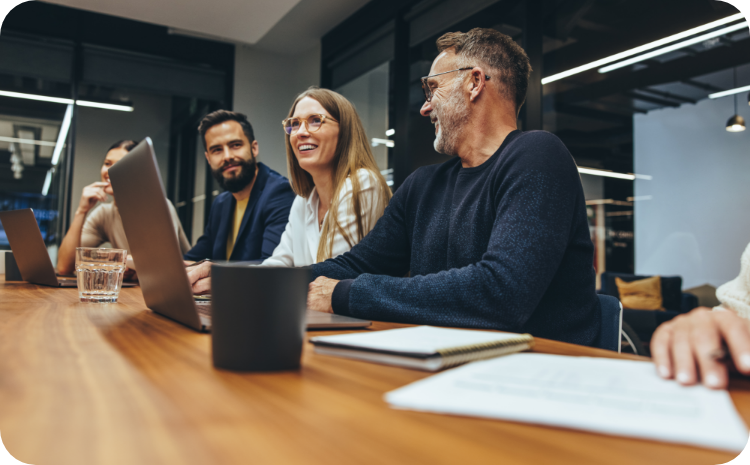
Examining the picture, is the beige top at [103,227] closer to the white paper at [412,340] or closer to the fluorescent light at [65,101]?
the fluorescent light at [65,101]

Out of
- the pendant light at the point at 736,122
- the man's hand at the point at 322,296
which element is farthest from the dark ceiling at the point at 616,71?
the man's hand at the point at 322,296

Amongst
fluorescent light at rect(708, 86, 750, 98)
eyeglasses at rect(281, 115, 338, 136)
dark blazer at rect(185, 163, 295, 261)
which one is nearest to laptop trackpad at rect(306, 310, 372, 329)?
eyeglasses at rect(281, 115, 338, 136)

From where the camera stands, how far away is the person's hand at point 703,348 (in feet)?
1.36

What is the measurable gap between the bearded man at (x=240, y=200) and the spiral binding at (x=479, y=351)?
6.31 ft

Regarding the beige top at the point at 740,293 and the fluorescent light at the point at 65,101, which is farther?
the fluorescent light at the point at 65,101

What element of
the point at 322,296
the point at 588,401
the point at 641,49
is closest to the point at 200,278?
the point at 322,296

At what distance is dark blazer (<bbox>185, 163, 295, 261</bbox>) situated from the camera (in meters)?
2.44

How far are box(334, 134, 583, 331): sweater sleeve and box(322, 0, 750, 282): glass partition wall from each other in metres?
2.18

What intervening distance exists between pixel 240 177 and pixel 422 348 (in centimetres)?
248

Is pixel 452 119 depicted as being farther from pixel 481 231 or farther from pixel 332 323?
pixel 332 323

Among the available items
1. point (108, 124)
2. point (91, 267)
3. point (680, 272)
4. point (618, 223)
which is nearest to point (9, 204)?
point (108, 124)

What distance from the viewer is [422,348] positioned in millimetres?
477

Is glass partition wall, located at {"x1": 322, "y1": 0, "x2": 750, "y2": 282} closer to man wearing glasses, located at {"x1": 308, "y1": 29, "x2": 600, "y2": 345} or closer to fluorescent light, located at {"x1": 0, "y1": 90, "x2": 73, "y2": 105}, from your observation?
man wearing glasses, located at {"x1": 308, "y1": 29, "x2": 600, "y2": 345}

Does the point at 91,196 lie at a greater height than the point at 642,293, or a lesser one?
greater
